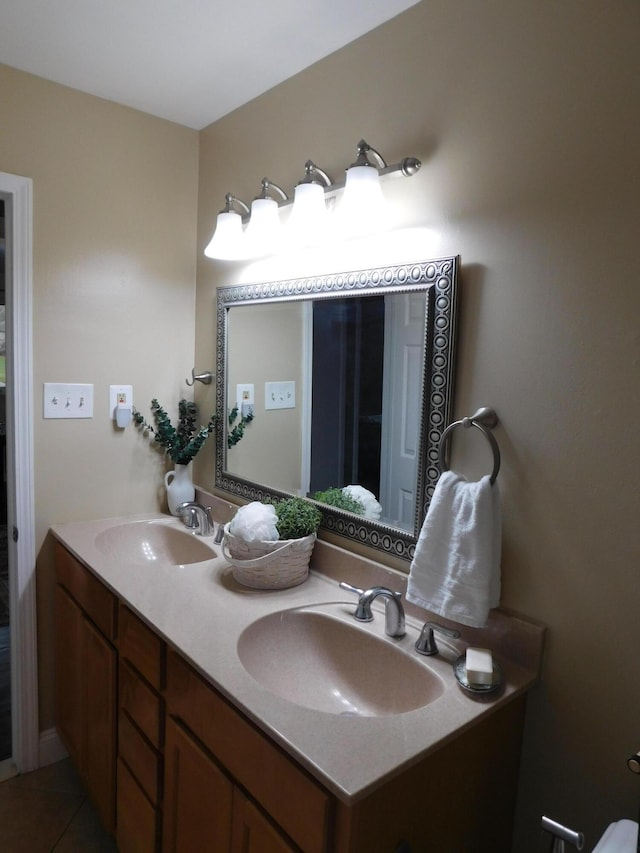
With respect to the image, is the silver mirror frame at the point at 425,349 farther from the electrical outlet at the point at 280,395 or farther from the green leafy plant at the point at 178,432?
the green leafy plant at the point at 178,432

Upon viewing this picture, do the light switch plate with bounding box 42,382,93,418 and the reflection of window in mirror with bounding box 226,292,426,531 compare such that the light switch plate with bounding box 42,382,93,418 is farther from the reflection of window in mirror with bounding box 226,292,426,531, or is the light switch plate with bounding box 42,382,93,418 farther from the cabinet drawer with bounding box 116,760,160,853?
the cabinet drawer with bounding box 116,760,160,853

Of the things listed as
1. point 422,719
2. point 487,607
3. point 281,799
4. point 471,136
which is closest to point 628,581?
point 487,607

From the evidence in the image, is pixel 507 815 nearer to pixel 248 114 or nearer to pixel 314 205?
pixel 314 205

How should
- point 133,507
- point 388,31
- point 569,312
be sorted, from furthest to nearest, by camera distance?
point 133,507 < point 388,31 < point 569,312

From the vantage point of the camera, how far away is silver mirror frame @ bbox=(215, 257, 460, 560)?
1284 mm

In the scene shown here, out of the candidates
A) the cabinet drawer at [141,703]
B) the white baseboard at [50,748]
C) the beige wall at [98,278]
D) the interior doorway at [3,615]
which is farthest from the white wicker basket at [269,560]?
the interior doorway at [3,615]

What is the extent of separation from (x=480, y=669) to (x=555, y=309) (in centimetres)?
72

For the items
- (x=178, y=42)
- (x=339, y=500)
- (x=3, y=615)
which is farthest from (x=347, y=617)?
(x=3, y=615)

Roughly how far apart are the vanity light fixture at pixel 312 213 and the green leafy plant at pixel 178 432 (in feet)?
2.11

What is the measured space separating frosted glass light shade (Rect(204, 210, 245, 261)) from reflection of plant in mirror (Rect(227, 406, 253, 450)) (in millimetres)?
537

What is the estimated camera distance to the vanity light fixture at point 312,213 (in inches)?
53.3

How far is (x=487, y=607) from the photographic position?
1154mm

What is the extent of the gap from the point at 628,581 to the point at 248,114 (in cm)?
180

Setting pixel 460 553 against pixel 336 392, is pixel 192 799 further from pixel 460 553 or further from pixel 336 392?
pixel 336 392
